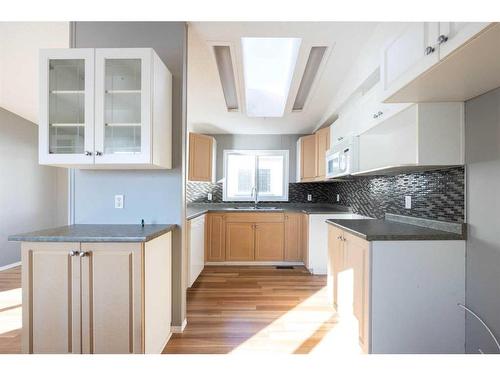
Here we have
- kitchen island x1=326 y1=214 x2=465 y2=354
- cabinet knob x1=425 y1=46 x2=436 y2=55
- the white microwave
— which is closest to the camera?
cabinet knob x1=425 y1=46 x2=436 y2=55

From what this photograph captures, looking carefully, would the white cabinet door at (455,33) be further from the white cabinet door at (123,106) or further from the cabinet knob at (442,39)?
the white cabinet door at (123,106)

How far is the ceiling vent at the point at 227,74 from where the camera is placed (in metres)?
2.13

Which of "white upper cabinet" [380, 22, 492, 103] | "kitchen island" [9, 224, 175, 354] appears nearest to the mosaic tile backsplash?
"white upper cabinet" [380, 22, 492, 103]

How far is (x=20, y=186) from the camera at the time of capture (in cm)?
408

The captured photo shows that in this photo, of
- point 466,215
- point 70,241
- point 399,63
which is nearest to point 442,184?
point 466,215

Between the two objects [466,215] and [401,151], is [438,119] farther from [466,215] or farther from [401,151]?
[466,215]

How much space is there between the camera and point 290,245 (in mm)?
3850

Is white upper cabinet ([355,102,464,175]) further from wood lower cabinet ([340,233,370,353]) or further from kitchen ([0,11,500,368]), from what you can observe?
wood lower cabinet ([340,233,370,353])

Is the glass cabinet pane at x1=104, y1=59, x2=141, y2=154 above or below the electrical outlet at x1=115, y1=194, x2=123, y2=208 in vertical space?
above

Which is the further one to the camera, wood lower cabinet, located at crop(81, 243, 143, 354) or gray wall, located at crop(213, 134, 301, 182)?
gray wall, located at crop(213, 134, 301, 182)

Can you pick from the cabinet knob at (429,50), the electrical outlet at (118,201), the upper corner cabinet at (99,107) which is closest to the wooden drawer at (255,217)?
the electrical outlet at (118,201)

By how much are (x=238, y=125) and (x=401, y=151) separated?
Answer: 2708 millimetres

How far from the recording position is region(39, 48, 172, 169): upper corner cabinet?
166 cm

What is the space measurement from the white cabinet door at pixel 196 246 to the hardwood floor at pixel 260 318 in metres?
0.16
